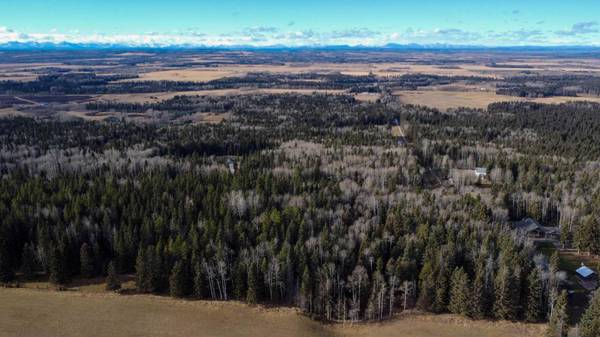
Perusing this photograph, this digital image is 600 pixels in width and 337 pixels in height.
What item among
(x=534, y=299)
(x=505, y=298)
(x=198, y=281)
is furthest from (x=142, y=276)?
(x=534, y=299)

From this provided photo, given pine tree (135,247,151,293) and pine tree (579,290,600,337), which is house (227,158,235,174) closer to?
pine tree (135,247,151,293)

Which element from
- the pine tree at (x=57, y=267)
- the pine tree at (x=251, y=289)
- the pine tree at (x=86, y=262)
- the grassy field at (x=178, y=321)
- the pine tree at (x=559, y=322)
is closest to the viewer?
the pine tree at (x=559, y=322)

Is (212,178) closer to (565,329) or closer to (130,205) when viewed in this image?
(130,205)

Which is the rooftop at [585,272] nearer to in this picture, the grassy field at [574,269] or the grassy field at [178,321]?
the grassy field at [574,269]

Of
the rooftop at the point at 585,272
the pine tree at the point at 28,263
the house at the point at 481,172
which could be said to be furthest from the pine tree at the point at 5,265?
the house at the point at 481,172

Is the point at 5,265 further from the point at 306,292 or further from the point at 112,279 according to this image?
the point at 306,292

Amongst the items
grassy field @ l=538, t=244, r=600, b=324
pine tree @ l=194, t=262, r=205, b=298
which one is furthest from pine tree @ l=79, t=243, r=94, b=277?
grassy field @ l=538, t=244, r=600, b=324
